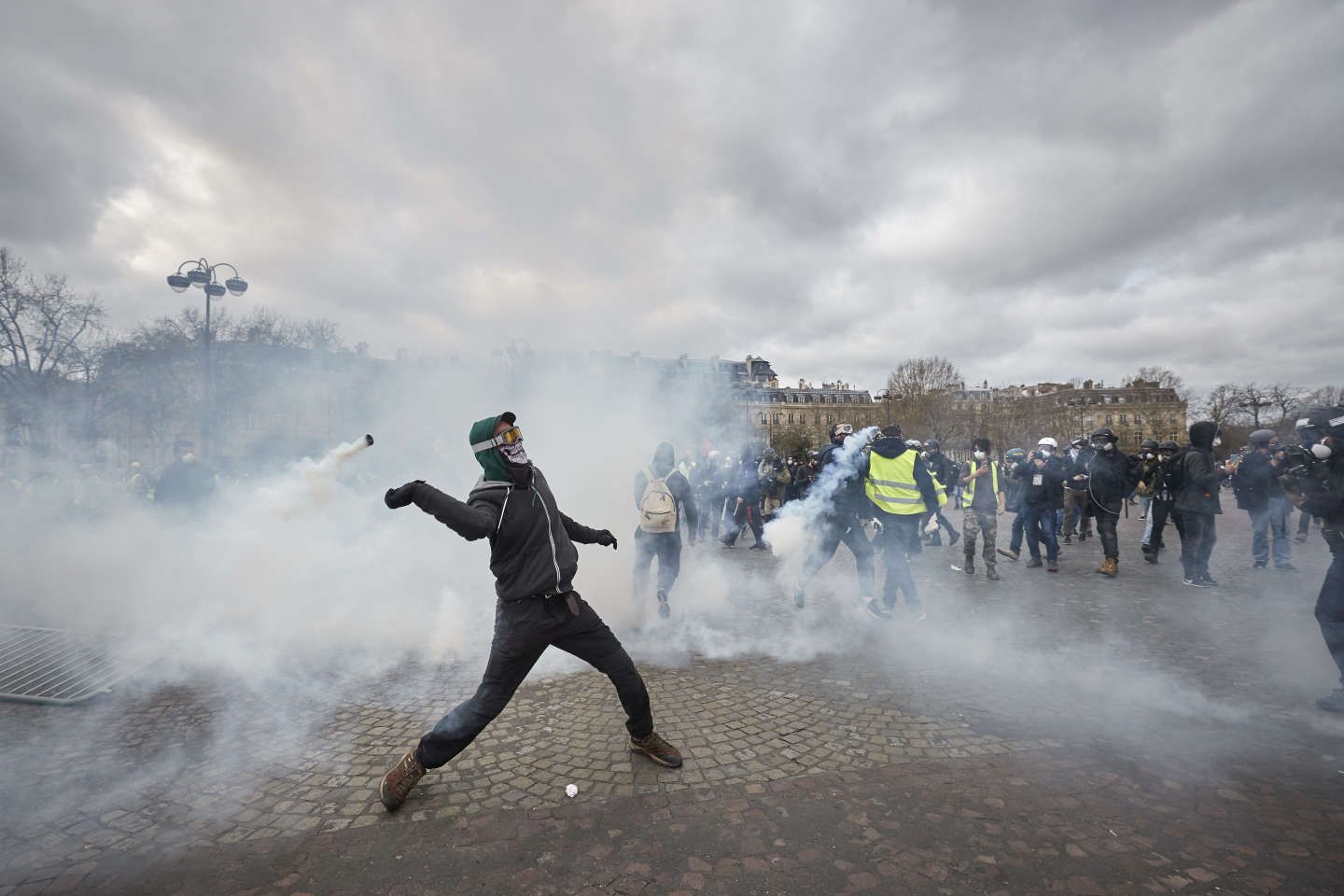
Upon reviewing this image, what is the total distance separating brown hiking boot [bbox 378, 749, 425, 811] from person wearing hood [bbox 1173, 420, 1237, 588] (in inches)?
329

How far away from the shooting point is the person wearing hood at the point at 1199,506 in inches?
286

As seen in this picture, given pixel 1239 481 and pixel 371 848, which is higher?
pixel 1239 481

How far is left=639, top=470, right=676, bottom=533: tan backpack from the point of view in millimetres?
5902

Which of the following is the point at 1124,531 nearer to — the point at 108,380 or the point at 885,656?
the point at 885,656

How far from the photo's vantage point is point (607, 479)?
870cm

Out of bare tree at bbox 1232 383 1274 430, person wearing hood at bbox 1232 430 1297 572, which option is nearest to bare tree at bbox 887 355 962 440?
bare tree at bbox 1232 383 1274 430

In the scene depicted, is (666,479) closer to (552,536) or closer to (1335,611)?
(552,536)

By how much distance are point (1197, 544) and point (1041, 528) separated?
5.49 feet

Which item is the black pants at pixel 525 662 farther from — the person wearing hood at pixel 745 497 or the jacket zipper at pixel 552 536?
the person wearing hood at pixel 745 497

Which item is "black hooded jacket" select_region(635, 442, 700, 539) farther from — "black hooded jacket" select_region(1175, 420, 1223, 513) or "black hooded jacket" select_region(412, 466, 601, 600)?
"black hooded jacket" select_region(1175, 420, 1223, 513)

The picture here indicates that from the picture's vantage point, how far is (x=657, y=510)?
5910mm

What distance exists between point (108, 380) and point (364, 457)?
5.74 metres

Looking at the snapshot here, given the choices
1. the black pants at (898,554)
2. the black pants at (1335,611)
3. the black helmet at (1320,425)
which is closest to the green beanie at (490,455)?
the black pants at (898,554)

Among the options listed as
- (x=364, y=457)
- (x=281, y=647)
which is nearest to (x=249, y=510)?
(x=281, y=647)
